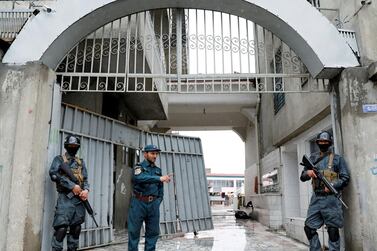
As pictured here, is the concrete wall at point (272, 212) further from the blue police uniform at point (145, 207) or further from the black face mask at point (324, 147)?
the blue police uniform at point (145, 207)

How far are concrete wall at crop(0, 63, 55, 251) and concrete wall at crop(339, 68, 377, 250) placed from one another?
405 cm

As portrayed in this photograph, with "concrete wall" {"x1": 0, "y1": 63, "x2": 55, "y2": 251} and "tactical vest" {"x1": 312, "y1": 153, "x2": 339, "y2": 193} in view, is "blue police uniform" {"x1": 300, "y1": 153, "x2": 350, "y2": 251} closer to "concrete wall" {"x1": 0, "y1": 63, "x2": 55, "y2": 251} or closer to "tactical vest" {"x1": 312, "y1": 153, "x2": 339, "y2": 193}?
"tactical vest" {"x1": 312, "y1": 153, "x2": 339, "y2": 193}

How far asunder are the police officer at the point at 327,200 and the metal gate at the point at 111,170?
348 centimetres

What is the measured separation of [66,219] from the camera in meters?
4.52

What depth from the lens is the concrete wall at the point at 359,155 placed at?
444 cm

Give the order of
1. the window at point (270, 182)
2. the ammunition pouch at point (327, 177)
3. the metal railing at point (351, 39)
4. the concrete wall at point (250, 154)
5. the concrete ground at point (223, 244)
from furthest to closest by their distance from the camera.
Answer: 1. the concrete wall at point (250, 154)
2. the window at point (270, 182)
3. the concrete ground at point (223, 244)
4. the metal railing at point (351, 39)
5. the ammunition pouch at point (327, 177)

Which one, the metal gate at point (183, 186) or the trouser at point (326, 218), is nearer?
the trouser at point (326, 218)

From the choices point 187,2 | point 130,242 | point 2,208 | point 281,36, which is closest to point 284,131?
point 281,36

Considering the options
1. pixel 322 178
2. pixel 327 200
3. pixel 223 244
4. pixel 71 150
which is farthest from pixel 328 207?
pixel 71 150

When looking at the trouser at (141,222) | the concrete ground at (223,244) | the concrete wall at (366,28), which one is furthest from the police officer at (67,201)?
the concrete wall at (366,28)

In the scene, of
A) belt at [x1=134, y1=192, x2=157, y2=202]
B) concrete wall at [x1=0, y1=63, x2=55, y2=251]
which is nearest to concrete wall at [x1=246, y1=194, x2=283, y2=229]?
belt at [x1=134, y1=192, x2=157, y2=202]

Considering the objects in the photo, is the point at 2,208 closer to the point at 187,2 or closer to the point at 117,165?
the point at 187,2

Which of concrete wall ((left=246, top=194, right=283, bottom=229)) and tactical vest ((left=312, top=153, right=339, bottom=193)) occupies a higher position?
tactical vest ((left=312, top=153, right=339, bottom=193))

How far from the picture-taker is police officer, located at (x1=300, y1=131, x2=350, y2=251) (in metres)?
4.48
